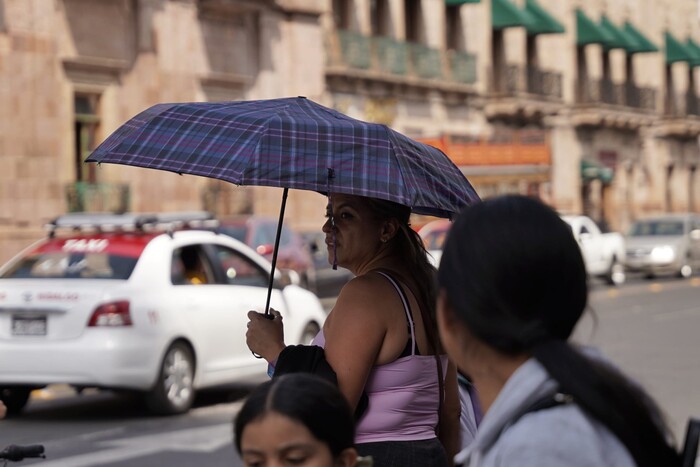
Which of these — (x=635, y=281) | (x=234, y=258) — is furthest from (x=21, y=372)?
(x=635, y=281)

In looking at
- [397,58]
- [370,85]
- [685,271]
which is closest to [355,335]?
[685,271]

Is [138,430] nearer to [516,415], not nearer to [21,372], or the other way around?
[21,372]

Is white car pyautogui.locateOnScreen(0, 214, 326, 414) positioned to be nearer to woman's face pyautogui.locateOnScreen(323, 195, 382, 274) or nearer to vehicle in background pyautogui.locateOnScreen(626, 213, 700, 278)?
woman's face pyautogui.locateOnScreen(323, 195, 382, 274)

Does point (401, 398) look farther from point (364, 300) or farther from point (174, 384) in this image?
point (174, 384)

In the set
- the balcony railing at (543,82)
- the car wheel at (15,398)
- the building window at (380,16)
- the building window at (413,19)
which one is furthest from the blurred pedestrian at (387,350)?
the balcony railing at (543,82)

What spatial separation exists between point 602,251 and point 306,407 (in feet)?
112

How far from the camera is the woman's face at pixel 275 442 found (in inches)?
115

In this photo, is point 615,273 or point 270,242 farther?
point 615,273

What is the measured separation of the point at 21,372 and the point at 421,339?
8.74 meters

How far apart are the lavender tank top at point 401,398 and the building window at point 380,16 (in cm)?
4005

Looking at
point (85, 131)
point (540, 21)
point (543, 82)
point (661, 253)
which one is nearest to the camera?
point (85, 131)

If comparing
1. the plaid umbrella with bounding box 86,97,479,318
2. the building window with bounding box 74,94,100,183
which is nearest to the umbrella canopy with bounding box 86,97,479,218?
the plaid umbrella with bounding box 86,97,479,318

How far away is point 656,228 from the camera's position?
4047 cm

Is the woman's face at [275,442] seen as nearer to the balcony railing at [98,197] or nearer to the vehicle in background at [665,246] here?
the balcony railing at [98,197]
